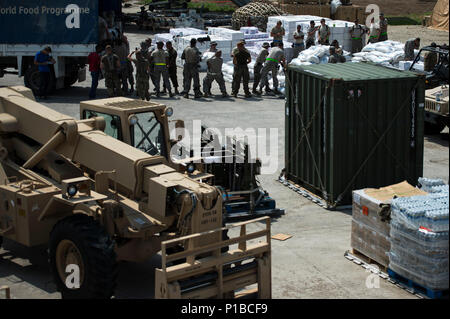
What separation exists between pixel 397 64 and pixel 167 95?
7310 millimetres

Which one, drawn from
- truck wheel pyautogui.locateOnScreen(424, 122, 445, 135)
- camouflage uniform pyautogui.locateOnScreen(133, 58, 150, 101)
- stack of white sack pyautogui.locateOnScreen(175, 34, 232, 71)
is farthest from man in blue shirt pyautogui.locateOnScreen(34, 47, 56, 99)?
truck wheel pyautogui.locateOnScreen(424, 122, 445, 135)

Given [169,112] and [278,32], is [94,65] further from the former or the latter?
[169,112]

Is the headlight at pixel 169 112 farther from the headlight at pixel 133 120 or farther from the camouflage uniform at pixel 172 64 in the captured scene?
the camouflage uniform at pixel 172 64

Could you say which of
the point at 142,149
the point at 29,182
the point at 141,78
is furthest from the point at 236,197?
the point at 141,78

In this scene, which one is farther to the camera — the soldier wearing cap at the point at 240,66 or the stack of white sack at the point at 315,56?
the stack of white sack at the point at 315,56

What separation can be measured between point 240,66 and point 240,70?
120 mm

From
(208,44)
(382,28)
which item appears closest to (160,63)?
(208,44)

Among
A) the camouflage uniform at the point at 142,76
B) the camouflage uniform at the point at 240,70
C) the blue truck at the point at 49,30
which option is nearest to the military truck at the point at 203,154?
the camouflage uniform at the point at 142,76

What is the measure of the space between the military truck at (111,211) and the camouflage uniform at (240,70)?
465 inches

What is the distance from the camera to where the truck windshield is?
1029 cm

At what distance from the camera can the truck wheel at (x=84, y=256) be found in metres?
8.66

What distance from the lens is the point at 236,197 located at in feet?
41.8

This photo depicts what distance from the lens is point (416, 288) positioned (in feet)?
31.9
